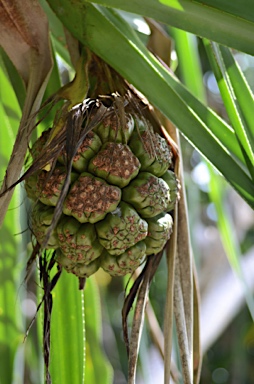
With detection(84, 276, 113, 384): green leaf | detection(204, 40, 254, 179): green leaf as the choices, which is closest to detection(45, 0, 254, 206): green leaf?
detection(204, 40, 254, 179): green leaf

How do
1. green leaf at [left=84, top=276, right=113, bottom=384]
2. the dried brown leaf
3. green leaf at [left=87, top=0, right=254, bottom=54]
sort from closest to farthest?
1. green leaf at [left=87, top=0, right=254, bottom=54]
2. the dried brown leaf
3. green leaf at [left=84, top=276, right=113, bottom=384]

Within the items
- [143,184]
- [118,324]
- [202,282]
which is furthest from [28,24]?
[118,324]

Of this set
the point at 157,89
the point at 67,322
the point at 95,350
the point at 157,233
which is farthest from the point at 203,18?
the point at 95,350

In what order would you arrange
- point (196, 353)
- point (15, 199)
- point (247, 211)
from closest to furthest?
point (196, 353) → point (15, 199) → point (247, 211)

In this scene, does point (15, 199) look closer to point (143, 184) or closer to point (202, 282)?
point (143, 184)

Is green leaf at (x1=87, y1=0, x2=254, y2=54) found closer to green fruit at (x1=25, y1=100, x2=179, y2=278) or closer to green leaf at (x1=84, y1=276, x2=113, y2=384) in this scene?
green fruit at (x1=25, y1=100, x2=179, y2=278)

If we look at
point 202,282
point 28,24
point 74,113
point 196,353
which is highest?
point 28,24
